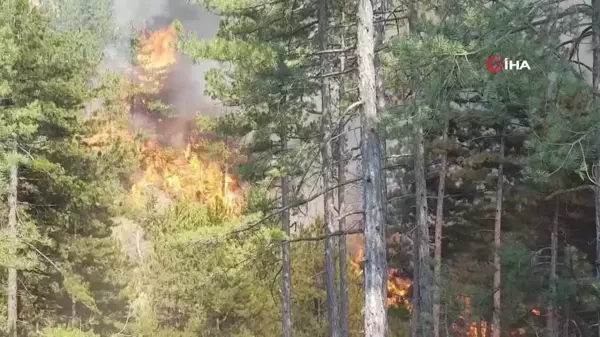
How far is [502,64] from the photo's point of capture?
5734mm

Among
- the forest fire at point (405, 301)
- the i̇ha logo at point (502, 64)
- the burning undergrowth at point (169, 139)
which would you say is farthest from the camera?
the burning undergrowth at point (169, 139)

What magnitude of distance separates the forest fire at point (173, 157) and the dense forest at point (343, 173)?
8.30m

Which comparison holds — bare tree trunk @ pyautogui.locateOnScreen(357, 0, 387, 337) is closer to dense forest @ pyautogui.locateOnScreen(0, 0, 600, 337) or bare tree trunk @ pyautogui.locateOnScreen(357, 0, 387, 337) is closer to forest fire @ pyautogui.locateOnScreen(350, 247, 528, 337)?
dense forest @ pyautogui.locateOnScreen(0, 0, 600, 337)

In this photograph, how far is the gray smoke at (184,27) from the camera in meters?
29.5

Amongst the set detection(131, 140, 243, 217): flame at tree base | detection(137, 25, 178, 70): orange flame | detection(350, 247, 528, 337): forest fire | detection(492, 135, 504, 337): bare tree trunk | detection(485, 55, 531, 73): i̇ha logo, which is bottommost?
detection(350, 247, 528, 337): forest fire

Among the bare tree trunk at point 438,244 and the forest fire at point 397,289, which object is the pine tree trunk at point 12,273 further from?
the forest fire at point 397,289

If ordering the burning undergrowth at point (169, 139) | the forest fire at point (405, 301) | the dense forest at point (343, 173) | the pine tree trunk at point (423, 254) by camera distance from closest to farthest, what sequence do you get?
the dense forest at point (343, 173)
the pine tree trunk at point (423, 254)
the forest fire at point (405, 301)
the burning undergrowth at point (169, 139)

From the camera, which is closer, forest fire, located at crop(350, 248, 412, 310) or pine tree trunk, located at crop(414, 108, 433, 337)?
pine tree trunk, located at crop(414, 108, 433, 337)

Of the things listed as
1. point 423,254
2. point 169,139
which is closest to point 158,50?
point 169,139

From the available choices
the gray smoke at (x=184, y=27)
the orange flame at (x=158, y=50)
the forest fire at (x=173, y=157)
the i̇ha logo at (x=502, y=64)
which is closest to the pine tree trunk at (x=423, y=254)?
the i̇ha logo at (x=502, y=64)

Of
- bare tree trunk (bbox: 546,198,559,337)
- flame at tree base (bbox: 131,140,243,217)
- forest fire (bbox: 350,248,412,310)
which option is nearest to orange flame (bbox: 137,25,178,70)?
flame at tree base (bbox: 131,140,243,217)

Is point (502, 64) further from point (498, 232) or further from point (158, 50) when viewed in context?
point (158, 50)

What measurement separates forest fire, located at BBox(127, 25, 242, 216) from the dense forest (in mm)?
8301

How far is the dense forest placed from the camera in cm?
595
